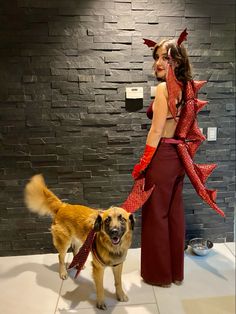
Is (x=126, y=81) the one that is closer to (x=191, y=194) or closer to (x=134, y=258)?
(x=191, y=194)

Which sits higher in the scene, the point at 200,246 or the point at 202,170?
the point at 202,170

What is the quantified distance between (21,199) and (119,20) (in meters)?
1.45

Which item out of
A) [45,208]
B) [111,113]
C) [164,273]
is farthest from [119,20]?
[164,273]

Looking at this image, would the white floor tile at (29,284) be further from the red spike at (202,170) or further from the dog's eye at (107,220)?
the red spike at (202,170)

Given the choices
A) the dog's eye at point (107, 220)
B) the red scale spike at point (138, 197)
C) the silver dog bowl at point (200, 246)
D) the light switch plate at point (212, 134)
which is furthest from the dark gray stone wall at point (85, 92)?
the dog's eye at point (107, 220)

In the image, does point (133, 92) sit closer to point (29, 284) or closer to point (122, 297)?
point (122, 297)

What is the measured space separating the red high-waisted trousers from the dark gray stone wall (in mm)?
490

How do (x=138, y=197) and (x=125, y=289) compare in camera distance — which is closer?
(x=138, y=197)

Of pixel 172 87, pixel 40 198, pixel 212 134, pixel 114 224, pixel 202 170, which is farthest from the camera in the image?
pixel 212 134

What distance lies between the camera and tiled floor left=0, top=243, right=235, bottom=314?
1.82 m

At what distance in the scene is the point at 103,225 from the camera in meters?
1.68

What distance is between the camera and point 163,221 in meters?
1.95

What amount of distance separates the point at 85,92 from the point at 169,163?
823 mm

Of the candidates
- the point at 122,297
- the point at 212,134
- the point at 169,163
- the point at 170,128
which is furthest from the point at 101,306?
the point at 212,134
